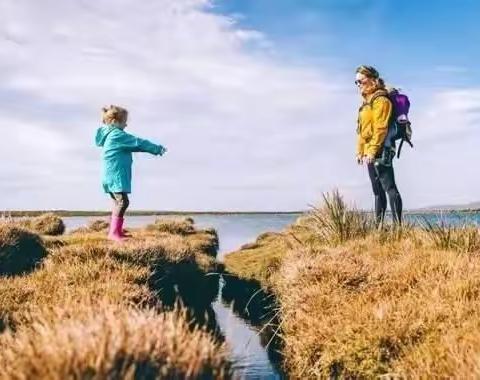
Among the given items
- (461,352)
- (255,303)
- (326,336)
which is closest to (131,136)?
(255,303)

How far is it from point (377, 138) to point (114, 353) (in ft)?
30.0

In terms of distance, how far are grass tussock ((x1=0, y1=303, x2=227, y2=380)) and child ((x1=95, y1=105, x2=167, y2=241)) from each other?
1021cm

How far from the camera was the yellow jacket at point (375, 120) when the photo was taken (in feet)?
39.4

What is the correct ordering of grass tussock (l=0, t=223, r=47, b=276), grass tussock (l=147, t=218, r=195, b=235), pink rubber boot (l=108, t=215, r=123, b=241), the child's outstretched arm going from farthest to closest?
grass tussock (l=147, t=218, r=195, b=235), pink rubber boot (l=108, t=215, r=123, b=241), the child's outstretched arm, grass tussock (l=0, t=223, r=47, b=276)

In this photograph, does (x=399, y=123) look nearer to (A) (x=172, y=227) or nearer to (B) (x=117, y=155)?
(B) (x=117, y=155)

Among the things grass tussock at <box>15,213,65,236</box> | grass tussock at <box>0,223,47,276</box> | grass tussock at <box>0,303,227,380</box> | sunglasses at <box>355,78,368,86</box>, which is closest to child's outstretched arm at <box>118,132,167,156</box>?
grass tussock at <box>0,223,47,276</box>

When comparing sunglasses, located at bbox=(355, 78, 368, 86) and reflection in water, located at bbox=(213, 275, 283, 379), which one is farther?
sunglasses, located at bbox=(355, 78, 368, 86)

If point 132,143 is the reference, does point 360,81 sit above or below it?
above

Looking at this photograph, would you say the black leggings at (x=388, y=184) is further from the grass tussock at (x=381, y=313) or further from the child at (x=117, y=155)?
the child at (x=117, y=155)

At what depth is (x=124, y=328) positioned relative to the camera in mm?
3877

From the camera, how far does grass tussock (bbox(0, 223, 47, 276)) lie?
→ 440 inches

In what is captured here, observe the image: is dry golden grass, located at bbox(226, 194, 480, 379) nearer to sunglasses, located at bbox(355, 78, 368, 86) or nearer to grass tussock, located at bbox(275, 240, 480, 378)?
grass tussock, located at bbox(275, 240, 480, 378)

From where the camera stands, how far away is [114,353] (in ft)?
11.8

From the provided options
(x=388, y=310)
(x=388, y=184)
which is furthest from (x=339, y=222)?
(x=388, y=310)
